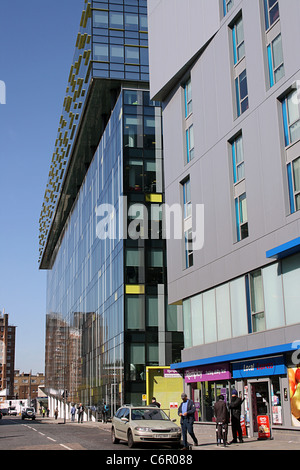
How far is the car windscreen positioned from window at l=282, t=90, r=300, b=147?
35.2 ft

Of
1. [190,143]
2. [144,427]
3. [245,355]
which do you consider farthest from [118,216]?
[144,427]

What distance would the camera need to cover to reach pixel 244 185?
968 inches

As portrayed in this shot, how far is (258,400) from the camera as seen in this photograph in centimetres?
2242

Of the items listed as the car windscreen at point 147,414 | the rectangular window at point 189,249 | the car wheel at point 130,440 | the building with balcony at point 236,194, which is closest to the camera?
the car wheel at point 130,440

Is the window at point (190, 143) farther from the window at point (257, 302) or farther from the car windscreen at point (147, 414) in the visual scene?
the car windscreen at point (147, 414)

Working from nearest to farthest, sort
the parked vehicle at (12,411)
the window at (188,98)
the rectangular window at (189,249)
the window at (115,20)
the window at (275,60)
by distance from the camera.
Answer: the window at (275,60) < the rectangular window at (189,249) < the window at (188,98) < the window at (115,20) < the parked vehicle at (12,411)

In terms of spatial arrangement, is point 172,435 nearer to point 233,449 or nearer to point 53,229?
point 233,449

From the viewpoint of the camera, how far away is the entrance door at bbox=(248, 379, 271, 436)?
71.7 ft

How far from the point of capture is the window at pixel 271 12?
23.0m

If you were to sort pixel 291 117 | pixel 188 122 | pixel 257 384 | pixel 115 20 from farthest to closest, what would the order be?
pixel 115 20 < pixel 188 122 < pixel 257 384 < pixel 291 117

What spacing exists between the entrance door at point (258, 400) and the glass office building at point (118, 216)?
18.3m

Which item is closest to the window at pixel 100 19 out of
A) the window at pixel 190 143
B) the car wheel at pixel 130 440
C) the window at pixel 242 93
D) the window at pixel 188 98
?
the window at pixel 188 98

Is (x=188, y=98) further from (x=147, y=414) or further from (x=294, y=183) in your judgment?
(x=147, y=414)

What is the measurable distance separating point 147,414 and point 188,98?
58.1ft
